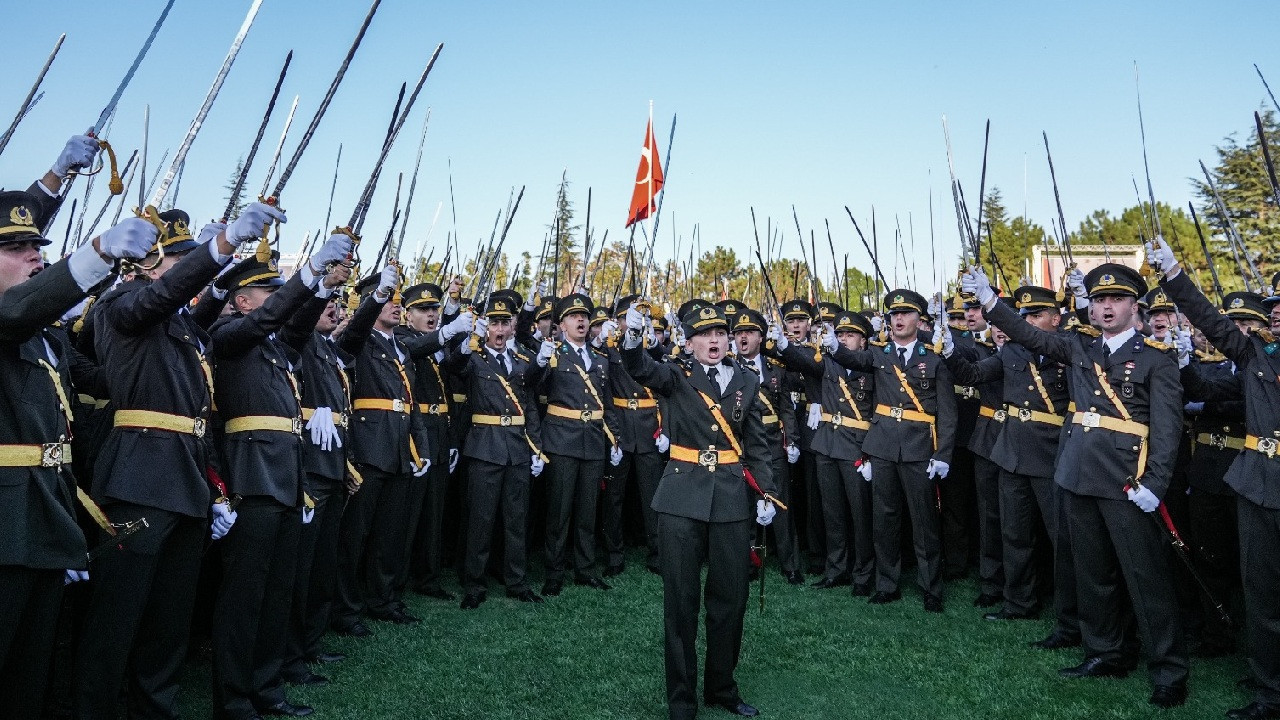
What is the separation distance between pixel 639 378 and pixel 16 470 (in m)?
3.23

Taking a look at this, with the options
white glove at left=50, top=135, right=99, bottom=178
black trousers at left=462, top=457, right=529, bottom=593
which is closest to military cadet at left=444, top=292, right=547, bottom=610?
black trousers at left=462, top=457, right=529, bottom=593

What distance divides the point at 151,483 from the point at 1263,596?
6439mm

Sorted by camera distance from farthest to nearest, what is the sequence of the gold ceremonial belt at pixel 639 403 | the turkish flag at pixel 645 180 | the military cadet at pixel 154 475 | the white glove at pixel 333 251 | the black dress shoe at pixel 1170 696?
the turkish flag at pixel 645 180 → the gold ceremonial belt at pixel 639 403 → the black dress shoe at pixel 1170 696 → the white glove at pixel 333 251 → the military cadet at pixel 154 475

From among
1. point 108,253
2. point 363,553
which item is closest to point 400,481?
point 363,553

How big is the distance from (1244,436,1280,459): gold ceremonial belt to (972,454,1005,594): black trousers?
8.47ft

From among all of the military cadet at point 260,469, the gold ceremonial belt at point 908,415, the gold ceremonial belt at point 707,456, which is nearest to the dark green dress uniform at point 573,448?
the gold ceremonial belt at point 908,415

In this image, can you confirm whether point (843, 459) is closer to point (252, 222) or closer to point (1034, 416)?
point (1034, 416)

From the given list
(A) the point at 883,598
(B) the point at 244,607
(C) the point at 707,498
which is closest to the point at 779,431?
(A) the point at 883,598

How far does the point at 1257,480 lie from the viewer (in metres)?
5.43

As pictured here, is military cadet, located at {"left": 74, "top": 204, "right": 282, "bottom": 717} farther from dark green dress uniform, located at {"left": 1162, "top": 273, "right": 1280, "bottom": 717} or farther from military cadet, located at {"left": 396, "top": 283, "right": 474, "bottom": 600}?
dark green dress uniform, located at {"left": 1162, "top": 273, "right": 1280, "bottom": 717}

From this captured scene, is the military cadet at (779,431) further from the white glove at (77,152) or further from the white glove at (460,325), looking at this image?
the white glove at (77,152)

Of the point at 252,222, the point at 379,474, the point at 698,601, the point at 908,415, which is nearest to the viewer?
the point at 252,222

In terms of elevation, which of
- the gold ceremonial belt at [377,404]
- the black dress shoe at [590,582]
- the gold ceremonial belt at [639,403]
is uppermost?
the gold ceremonial belt at [639,403]

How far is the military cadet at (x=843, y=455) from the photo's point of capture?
8.65 m
